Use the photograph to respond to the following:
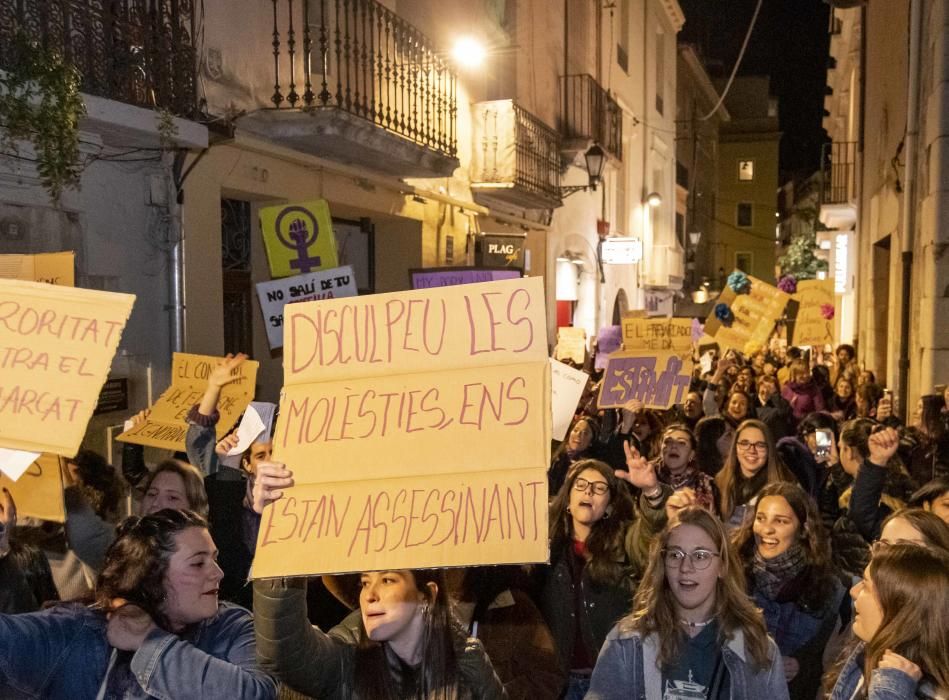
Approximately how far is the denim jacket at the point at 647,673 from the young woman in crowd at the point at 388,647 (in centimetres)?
39

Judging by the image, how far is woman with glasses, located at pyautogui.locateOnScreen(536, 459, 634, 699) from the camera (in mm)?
3740

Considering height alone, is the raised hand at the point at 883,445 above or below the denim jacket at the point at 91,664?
above

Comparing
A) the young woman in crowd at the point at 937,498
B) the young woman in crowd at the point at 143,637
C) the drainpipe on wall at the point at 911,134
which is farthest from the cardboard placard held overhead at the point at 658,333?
the young woman in crowd at the point at 143,637

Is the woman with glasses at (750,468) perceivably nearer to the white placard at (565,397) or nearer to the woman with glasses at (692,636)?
the white placard at (565,397)

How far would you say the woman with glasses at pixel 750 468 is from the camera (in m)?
5.38

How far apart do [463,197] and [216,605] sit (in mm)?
11590

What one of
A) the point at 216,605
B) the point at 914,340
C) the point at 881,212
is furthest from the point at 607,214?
the point at 216,605

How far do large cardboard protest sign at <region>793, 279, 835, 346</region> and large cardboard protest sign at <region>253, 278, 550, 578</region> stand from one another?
43.2 feet

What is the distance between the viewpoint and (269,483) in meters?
2.51

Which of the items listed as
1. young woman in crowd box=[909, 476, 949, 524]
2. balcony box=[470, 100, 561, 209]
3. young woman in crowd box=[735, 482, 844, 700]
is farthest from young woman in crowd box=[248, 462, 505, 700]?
balcony box=[470, 100, 561, 209]

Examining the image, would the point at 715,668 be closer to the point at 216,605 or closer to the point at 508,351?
the point at 508,351

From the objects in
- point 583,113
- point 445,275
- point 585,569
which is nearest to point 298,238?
point 445,275

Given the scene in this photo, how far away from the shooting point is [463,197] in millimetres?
13727

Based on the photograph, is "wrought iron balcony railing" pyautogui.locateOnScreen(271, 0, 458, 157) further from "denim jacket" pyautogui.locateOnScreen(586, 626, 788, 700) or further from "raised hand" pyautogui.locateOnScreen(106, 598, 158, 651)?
"raised hand" pyautogui.locateOnScreen(106, 598, 158, 651)
